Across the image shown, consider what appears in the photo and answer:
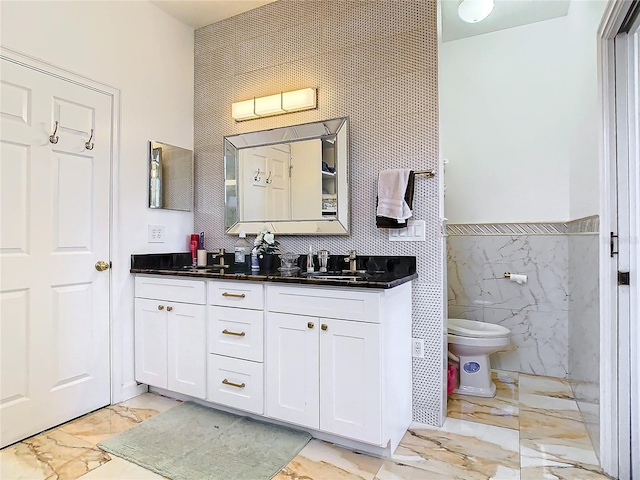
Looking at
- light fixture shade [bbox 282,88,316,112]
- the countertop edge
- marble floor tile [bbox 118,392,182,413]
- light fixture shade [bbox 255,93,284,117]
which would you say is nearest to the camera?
the countertop edge

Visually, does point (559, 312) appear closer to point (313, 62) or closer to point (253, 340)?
point (253, 340)

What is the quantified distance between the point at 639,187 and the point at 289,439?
199cm

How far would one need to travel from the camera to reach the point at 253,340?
2096mm

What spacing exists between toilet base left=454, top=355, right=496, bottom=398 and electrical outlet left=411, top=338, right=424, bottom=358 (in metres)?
0.62

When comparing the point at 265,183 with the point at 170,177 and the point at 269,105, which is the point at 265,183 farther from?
the point at 170,177

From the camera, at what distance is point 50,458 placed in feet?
6.03

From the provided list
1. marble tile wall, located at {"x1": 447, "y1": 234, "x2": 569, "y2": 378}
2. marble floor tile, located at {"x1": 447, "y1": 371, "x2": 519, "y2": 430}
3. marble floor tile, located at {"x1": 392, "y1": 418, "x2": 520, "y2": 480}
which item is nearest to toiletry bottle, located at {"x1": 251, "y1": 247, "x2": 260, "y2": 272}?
marble floor tile, located at {"x1": 392, "y1": 418, "x2": 520, "y2": 480}

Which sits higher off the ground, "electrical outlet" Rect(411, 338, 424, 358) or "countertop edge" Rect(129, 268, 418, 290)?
"countertop edge" Rect(129, 268, 418, 290)

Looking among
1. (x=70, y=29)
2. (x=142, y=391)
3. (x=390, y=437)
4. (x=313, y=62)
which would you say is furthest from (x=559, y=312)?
(x=70, y=29)

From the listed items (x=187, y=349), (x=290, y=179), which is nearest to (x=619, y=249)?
(x=290, y=179)

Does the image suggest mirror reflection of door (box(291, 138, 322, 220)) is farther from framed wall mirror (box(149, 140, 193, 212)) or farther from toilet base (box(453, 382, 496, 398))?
toilet base (box(453, 382, 496, 398))

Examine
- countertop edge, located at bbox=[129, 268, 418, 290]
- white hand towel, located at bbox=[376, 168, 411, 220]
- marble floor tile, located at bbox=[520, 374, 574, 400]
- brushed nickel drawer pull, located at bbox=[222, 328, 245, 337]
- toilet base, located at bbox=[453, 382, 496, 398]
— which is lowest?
marble floor tile, located at bbox=[520, 374, 574, 400]

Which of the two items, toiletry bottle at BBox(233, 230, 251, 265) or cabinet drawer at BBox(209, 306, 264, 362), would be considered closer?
cabinet drawer at BBox(209, 306, 264, 362)

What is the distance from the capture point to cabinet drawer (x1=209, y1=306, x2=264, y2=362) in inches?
82.0
